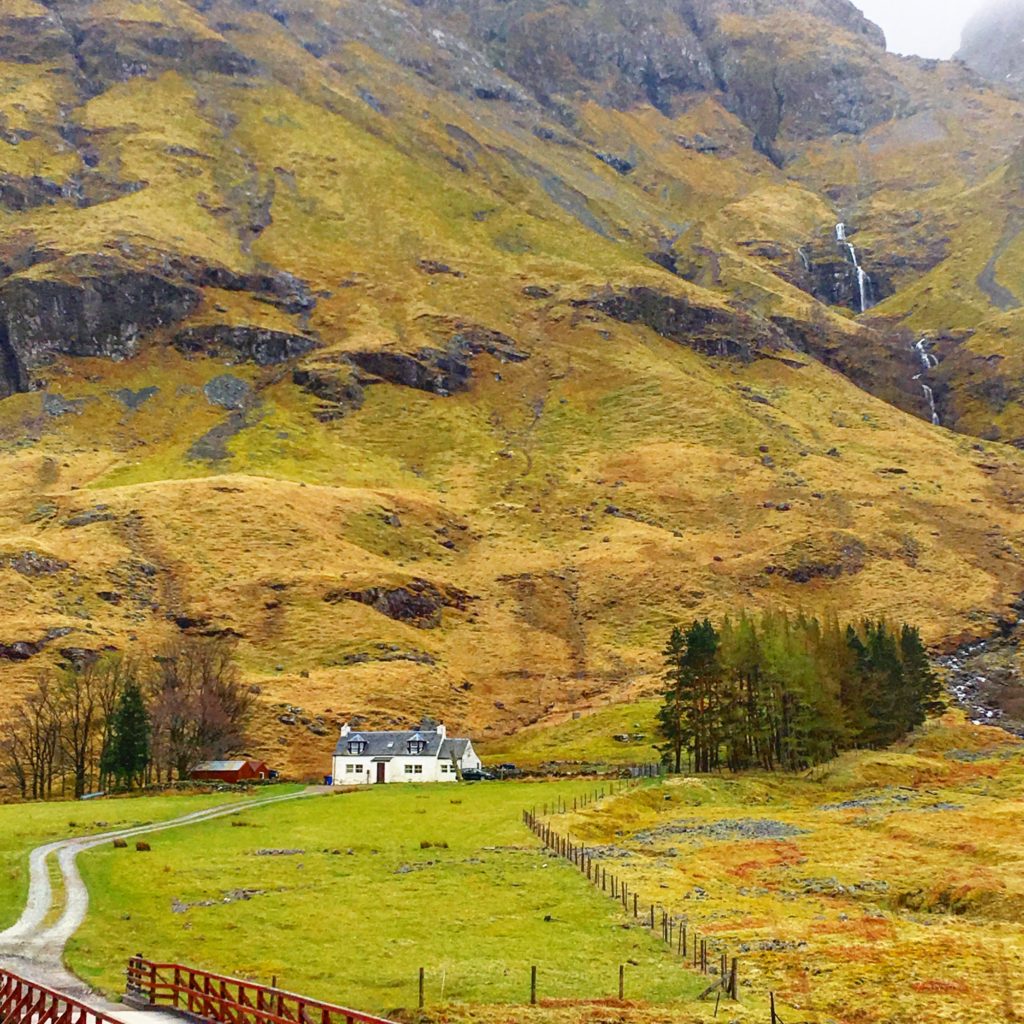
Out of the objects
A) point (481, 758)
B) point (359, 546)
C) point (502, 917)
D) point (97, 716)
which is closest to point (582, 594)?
point (359, 546)

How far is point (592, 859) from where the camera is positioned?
58.6 metres

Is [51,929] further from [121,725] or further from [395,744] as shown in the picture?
[395,744]

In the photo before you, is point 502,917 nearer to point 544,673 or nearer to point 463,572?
point 544,673

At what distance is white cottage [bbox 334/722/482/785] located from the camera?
373ft

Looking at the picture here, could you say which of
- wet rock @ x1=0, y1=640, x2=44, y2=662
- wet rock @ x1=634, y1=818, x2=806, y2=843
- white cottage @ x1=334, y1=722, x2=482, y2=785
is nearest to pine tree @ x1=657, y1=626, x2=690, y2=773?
white cottage @ x1=334, y1=722, x2=482, y2=785

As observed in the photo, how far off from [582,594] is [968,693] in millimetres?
65687

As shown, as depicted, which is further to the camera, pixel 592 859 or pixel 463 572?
pixel 463 572

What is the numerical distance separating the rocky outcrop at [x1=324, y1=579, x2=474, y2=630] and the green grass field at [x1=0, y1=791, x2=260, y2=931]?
7353 centimetres

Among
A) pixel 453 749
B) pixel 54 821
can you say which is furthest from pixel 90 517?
pixel 54 821

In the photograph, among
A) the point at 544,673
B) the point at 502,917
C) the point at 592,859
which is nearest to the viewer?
the point at 502,917

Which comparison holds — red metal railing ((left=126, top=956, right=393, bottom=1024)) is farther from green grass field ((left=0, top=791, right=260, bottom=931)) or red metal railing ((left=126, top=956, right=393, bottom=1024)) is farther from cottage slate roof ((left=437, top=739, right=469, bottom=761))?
cottage slate roof ((left=437, top=739, right=469, bottom=761))

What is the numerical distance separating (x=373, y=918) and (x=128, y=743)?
66567mm

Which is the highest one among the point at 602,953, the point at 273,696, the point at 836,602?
the point at 836,602

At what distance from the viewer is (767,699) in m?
100
